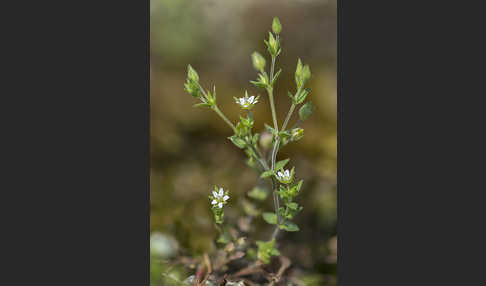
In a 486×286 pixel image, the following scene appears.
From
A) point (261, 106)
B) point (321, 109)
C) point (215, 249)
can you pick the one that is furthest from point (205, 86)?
point (215, 249)

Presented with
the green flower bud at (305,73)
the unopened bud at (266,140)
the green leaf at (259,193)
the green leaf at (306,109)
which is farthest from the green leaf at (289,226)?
the green flower bud at (305,73)

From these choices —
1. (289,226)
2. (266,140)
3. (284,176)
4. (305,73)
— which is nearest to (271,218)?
(289,226)

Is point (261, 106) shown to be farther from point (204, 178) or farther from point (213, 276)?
point (213, 276)

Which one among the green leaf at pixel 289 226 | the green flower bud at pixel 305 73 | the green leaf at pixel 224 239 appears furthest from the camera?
the green leaf at pixel 224 239

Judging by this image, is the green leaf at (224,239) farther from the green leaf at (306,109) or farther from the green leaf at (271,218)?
the green leaf at (306,109)

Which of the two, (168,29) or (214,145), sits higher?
(168,29)

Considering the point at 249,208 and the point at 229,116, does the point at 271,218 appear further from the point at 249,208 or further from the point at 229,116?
the point at 229,116

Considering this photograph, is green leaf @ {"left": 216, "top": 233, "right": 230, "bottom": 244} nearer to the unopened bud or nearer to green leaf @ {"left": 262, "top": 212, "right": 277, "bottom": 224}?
green leaf @ {"left": 262, "top": 212, "right": 277, "bottom": 224}

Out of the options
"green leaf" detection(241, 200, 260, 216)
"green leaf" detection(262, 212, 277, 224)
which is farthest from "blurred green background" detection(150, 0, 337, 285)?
"green leaf" detection(262, 212, 277, 224)
